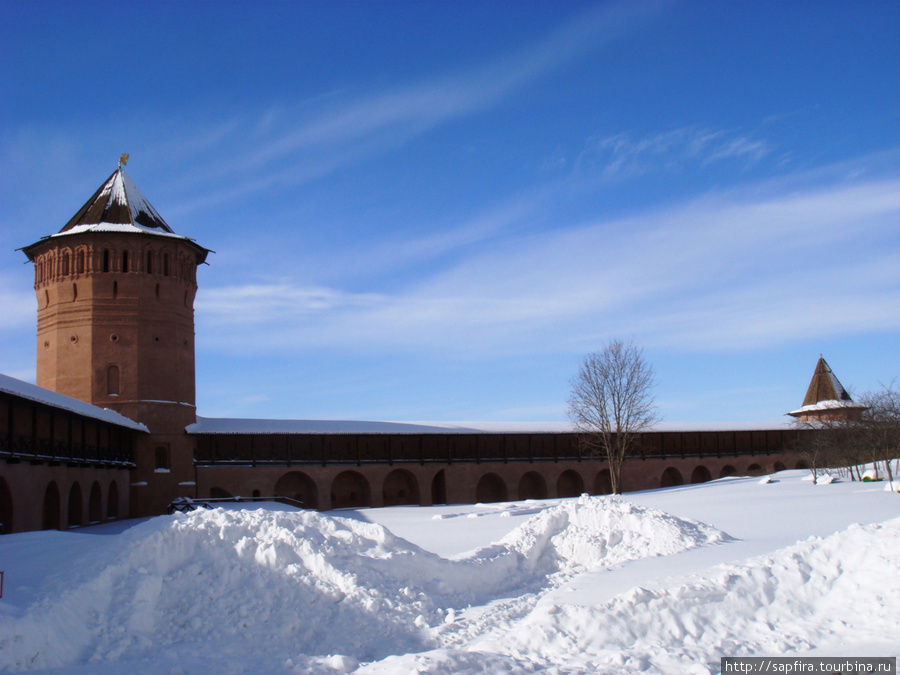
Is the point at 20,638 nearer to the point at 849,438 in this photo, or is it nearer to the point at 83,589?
the point at 83,589

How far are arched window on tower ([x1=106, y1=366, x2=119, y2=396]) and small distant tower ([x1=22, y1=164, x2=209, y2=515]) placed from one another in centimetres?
4

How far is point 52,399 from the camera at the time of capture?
774 inches

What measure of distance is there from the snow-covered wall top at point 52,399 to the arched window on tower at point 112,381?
290 cm

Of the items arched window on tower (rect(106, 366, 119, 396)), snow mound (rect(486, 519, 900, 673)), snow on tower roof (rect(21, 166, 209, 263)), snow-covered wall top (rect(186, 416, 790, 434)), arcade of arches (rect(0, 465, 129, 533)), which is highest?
snow on tower roof (rect(21, 166, 209, 263))

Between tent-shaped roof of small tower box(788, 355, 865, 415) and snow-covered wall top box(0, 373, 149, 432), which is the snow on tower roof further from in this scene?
tent-shaped roof of small tower box(788, 355, 865, 415)

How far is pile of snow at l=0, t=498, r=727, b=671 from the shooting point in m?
7.89

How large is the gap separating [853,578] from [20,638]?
8256 mm

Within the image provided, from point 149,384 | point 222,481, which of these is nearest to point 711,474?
point 222,481

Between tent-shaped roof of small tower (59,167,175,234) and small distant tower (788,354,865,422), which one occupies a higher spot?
tent-shaped roof of small tower (59,167,175,234)

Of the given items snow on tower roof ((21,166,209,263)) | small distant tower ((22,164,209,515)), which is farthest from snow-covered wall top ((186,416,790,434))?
snow on tower roof ((21,166,209,263))

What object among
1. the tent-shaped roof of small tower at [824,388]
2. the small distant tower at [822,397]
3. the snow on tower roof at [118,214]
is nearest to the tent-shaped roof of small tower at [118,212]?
the snow on tower roof at [118,214]

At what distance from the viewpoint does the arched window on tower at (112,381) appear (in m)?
29.0

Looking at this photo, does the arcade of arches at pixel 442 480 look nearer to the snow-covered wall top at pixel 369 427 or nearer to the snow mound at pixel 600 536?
the snow-covered wall top at pixel 369 427

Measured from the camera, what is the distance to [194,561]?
31.1ft
